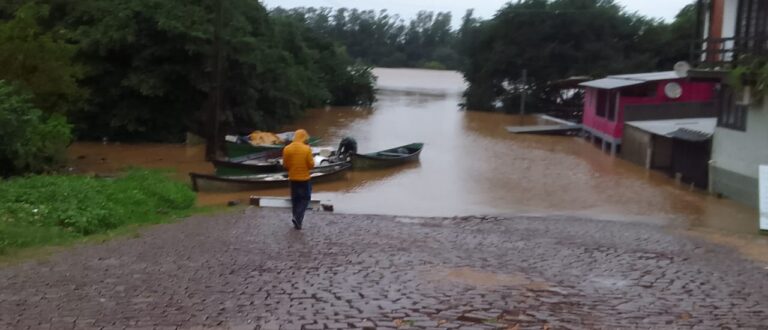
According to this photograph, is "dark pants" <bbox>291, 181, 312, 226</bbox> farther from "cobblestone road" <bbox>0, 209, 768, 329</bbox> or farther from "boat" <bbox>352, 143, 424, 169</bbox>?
"boat" <bbox>352, 143, 424, 169</bbox>

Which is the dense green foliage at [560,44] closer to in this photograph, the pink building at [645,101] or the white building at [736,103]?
the pink building at [645,101]

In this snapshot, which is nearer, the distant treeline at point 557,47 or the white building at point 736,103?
the white building at point 736,103

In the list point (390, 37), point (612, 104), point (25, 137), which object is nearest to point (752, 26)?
point (612, 104)

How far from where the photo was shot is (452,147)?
39781 millimetres

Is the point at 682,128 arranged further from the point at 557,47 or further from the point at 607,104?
the point at 557,47

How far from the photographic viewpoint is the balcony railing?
21.2 meters

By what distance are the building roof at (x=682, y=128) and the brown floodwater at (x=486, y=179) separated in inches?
62.7

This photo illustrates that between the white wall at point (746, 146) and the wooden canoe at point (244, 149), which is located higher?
the white wall at point (746, 146)

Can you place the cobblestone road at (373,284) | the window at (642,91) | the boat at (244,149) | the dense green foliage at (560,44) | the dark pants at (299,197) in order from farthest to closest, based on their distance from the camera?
1. the dense green foliage at (560,44)
2. the window at (642,91)
3. the boat at (244,149)
4. the dark pants at (299,197)
5. the cobblestone road at (373,284)

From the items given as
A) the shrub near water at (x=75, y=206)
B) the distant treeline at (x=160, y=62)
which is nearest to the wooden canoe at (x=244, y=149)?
the distant treeline at (x=160, y=62)

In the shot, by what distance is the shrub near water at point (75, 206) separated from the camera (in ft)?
38.5

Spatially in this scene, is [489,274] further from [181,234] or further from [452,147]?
[452,147]

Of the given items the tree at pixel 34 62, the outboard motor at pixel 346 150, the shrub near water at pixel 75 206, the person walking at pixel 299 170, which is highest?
the tree at pixel 34 62

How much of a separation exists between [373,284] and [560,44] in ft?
184
